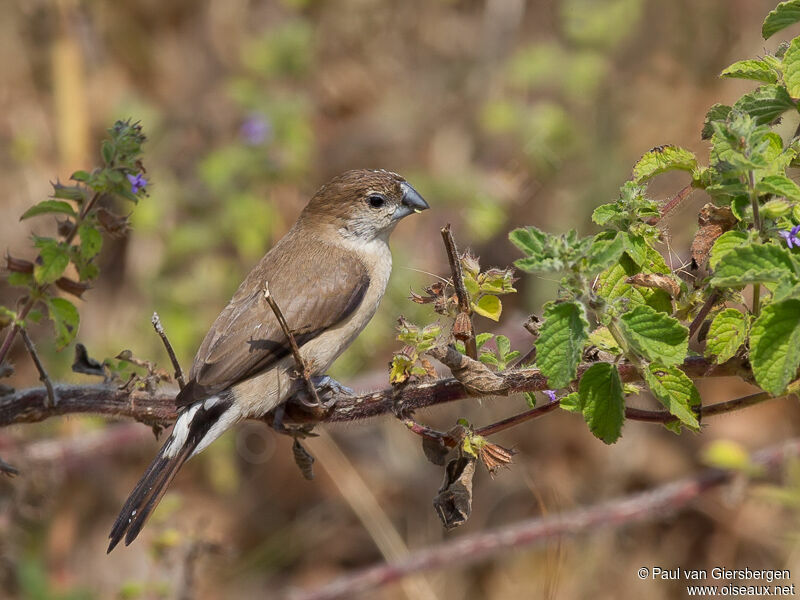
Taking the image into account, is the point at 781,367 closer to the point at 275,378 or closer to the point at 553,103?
the point at 275,378

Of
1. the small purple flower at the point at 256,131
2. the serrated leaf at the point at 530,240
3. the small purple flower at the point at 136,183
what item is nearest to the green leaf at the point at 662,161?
the serrated leaf at the point at 530,240

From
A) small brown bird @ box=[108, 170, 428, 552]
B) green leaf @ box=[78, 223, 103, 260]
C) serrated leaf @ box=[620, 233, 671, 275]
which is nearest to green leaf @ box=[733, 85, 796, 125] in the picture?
serrated leaf @ box=[620, 233, 671, 275]

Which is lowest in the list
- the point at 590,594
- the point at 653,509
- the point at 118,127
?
the point at 590,594

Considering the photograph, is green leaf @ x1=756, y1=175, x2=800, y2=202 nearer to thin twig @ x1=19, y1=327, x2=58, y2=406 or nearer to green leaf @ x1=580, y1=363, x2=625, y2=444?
green leaf @ x1=580, y1=363, x2=625, y2=444

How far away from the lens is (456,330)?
2074 mm

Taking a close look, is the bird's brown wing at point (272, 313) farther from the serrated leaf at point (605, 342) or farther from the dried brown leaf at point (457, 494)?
the serrated leaf at point (605, 342)

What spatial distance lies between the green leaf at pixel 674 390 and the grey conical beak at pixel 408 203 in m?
2.29

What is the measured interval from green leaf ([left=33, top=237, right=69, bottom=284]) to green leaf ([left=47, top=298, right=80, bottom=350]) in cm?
9

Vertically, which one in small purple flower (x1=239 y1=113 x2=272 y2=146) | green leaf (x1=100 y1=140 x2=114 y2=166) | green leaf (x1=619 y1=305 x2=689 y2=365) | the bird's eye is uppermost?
green leaf (x1=100 y1=140 x2=114 y2=166)

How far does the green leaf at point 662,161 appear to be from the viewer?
2080 millimetres

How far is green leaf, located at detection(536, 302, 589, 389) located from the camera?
176 cm

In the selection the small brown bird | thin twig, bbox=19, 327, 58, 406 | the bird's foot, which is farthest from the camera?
the small brown bird

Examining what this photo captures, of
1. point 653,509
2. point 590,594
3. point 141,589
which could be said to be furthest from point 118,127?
point 590,594

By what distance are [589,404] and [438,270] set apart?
4.09 meters
